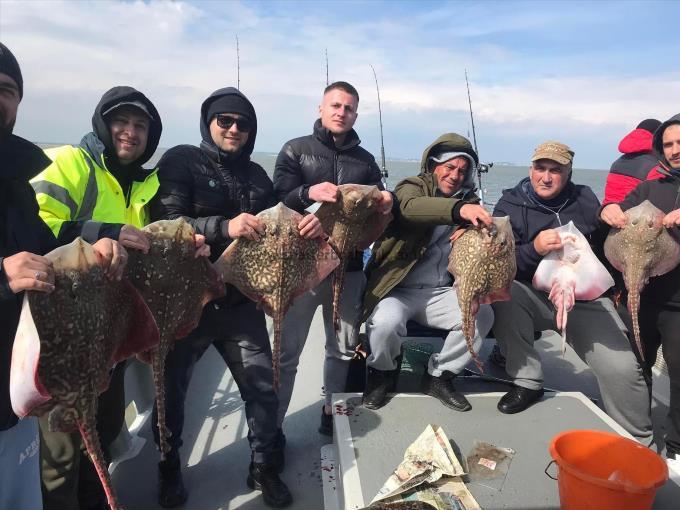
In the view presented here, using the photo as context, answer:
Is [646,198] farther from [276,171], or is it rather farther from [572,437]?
[276,171]

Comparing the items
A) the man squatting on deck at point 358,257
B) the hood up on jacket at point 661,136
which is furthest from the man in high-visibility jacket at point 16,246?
the hood up on jacket at point 661,136

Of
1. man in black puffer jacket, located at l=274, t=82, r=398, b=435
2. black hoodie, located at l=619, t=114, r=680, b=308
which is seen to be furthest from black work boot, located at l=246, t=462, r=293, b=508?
black hoodie, located at l=619, t=114, r=680, b=308

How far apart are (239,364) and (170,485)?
3.55 ft

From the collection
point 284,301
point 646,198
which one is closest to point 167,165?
point 284,301

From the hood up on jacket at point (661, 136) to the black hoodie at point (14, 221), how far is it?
16.6 ft

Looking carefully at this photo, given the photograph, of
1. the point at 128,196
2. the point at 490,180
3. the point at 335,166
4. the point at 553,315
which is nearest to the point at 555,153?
the point at 553,315

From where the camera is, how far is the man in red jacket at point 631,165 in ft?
18.1

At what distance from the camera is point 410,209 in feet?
12.7

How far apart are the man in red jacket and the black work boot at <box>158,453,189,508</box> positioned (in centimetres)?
552

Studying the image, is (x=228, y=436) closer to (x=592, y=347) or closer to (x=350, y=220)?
(x=350, y=220)

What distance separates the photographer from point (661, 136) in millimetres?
4262

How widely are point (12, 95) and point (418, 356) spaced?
411 cm

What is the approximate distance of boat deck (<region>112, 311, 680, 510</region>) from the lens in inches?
142

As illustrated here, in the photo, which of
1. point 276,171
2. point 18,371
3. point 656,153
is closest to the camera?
point 18,371
